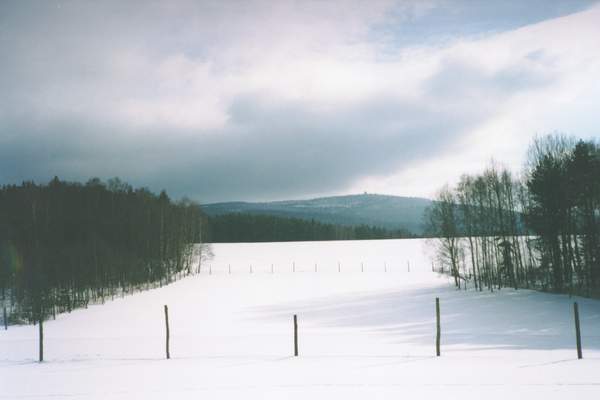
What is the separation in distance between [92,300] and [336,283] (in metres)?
24.3

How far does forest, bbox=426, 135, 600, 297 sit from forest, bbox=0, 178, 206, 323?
1367 inches

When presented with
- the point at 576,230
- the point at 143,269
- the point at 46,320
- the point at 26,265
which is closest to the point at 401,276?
the point at 576,230

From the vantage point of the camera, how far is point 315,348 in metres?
15.3

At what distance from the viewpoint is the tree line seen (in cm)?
12662

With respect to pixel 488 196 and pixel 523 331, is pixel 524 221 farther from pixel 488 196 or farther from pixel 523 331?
pixel 523 331

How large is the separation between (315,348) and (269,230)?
114805mm

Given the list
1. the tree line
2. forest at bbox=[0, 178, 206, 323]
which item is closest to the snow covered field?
forest at bbox=[0, 178, 206, 323]

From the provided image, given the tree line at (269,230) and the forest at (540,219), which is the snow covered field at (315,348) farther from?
the tree line at (269,230)

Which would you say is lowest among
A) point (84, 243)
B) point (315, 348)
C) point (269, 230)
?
point (315, 348)

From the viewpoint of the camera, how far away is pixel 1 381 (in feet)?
37.7

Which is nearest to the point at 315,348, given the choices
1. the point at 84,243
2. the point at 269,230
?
the point at 84,243

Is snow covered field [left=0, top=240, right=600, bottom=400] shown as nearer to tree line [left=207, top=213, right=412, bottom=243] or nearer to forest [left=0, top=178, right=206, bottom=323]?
forest [left=0, top=178, right=206, bottom=323]

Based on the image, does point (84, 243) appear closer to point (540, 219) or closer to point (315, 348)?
point (315, 348)

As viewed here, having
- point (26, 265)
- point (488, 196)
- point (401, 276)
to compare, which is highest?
point (488, 196)
